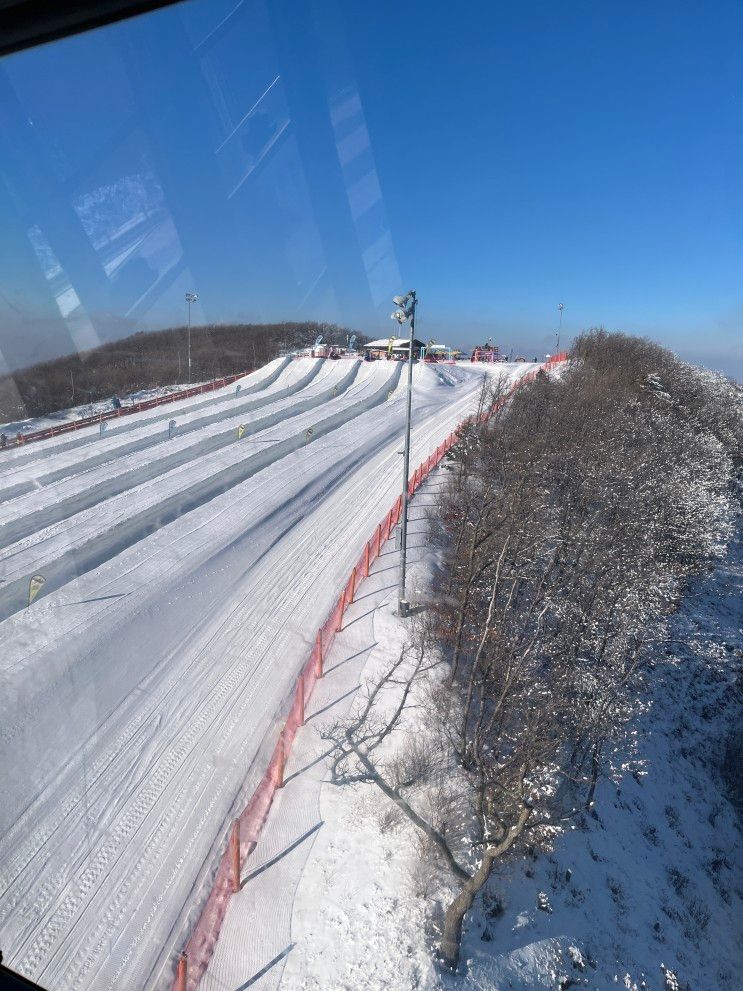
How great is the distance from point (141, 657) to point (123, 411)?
1612cm

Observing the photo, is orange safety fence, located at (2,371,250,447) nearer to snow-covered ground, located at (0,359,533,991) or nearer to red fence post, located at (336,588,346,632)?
snow-covered ground, located at (0,359,533,991)

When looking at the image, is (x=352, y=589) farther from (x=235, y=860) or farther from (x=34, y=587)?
(x=235, y=860)

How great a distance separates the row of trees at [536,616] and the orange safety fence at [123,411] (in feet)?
41.9

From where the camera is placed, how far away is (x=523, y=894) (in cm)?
631

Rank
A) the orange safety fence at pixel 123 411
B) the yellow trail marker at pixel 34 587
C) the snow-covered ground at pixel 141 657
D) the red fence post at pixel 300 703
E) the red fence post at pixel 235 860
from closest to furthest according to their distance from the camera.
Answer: the snow-covered ground at pixel 141 657, the red fence post at pixel 235 860, the red fence post at pixel 300 703, the yellow trail marker at pixel 34 587, the orange safety fence at pixel 123 411

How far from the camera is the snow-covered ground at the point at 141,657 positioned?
479cm

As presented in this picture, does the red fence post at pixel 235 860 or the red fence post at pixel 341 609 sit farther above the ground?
the red fence post at pixel 235 860

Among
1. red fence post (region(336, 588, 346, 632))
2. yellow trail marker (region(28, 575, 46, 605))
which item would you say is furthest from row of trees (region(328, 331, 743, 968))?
yellow trail marker (region(28, 575, 46, 605))

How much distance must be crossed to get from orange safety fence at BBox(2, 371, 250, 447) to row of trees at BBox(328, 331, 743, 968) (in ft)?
41.9

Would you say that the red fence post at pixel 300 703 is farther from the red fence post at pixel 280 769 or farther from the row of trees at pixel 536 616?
the red fence post at pixel 280 769

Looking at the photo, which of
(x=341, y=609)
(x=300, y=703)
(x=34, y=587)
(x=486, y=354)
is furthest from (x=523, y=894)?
(x=486, y=354)

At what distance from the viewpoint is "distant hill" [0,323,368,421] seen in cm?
1003

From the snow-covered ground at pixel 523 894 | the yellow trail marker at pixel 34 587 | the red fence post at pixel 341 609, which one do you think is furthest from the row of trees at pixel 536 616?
the yellow trail marker at pixel 34 587

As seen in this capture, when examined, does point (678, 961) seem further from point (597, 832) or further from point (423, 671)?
point (423, 671)
